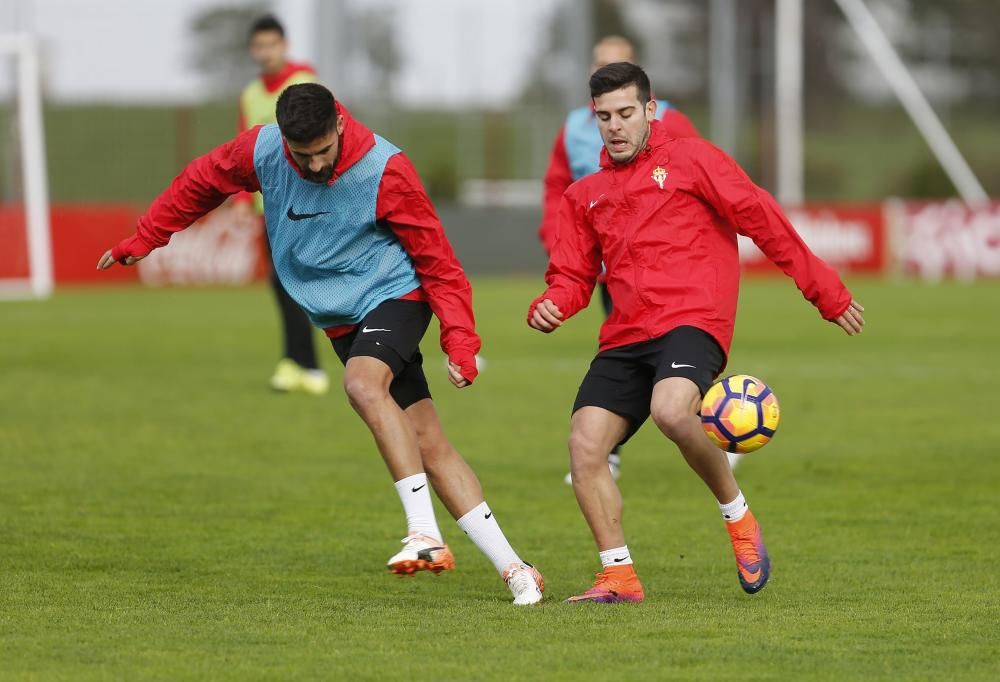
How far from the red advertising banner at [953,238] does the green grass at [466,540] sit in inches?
637

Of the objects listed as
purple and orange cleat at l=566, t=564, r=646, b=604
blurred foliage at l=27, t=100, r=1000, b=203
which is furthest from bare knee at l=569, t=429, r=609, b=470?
blurred foliage at l=27, t=100, r=1000, b=203

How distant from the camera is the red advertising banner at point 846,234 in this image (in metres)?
32.5

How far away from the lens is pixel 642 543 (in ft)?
25.3

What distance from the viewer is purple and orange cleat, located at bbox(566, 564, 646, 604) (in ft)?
20.5

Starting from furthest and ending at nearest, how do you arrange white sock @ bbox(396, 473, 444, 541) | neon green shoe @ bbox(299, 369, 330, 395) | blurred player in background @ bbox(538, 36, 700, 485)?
neon green shoe @ bbox(299, 369, 330, 395), blurred player in background @ bbox(538, 36, 700, 485), white sock @ bbox(396, 473, 444, 541)

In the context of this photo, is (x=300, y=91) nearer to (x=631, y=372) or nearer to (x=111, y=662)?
(x=631, y=372)

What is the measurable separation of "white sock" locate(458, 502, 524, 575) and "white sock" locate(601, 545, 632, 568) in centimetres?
32

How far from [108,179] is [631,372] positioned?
29489 millimetres

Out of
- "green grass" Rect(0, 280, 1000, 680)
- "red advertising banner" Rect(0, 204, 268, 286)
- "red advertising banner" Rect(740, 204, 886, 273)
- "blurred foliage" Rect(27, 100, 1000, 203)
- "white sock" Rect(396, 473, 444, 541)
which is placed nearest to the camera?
"green grass" Rect(0, 280, 1000, 680)

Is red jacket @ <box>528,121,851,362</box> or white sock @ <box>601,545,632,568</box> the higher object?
red jacket @ <box>528,121,851,362</box>

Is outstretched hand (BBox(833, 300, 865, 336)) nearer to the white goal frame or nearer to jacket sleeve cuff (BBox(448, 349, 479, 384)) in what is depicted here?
jacket sleeve cuff (BBox(448, 349, 479, 384))

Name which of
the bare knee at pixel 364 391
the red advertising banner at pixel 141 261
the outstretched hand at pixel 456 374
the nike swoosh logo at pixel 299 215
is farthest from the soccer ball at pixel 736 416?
the red advertising banner at pixel 141 261

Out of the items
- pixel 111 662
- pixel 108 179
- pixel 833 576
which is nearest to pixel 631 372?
pixel 833 576

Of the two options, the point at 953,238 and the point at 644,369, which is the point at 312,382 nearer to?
the point at 644,369
